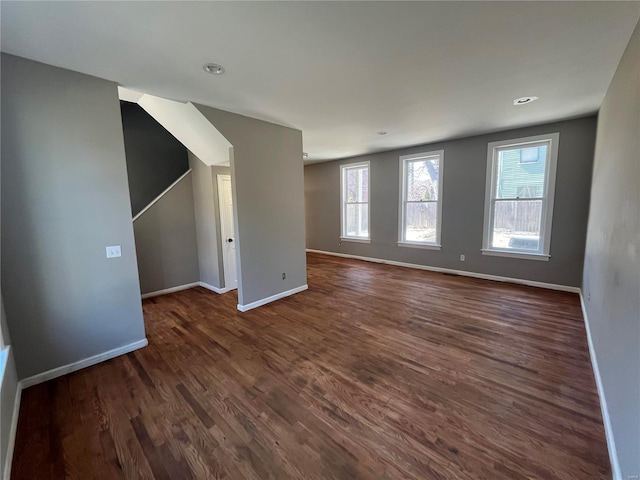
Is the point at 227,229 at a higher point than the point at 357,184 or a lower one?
lower

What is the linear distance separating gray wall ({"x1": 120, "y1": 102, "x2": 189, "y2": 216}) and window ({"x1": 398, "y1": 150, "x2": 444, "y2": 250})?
488 cm

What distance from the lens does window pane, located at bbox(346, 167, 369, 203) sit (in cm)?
669

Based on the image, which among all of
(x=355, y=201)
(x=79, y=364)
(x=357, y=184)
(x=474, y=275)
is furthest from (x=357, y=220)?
(x=79, y=364)

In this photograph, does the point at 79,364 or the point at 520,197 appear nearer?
the point at 79,364

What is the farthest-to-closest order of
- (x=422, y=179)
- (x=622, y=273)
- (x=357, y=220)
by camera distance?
(x=357, y=220) → (x=422, y=179) → (x=622, y=273)

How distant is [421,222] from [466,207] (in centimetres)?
97

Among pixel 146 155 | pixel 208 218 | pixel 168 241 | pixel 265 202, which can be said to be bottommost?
pixel 168 241

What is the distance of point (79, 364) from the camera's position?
95.6 inches

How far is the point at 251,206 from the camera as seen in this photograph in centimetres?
368

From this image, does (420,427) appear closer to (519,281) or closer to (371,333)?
(371,333)

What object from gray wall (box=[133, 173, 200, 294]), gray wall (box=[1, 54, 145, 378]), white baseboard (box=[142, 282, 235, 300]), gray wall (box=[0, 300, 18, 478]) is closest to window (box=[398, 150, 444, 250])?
white baseboard (box=[142, 282, 235, 300])

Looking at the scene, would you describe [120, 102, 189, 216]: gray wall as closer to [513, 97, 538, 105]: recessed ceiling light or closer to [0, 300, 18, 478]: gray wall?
[0, 300, 18, 478]: gray wall

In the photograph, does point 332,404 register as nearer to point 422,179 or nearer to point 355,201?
point 422,179

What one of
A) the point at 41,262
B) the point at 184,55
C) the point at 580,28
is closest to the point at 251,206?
the point at 184,55
